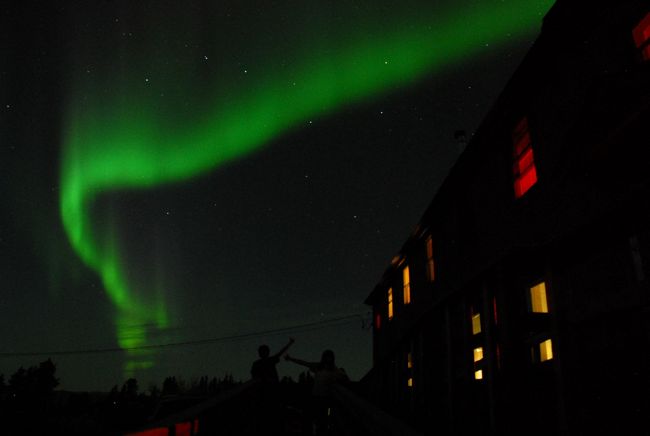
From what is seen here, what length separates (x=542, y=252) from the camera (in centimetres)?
321

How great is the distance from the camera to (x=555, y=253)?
3166 mm

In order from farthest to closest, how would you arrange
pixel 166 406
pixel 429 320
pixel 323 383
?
pixel 166 406 → pixel 323 383 → pixel 429 320

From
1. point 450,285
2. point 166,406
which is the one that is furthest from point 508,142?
point 166,406

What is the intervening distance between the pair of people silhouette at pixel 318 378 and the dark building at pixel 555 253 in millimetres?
1078

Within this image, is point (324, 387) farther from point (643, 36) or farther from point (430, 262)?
point (430, 262)

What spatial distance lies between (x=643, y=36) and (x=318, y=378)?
22.8ft

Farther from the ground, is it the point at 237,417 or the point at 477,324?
the point at 477,324

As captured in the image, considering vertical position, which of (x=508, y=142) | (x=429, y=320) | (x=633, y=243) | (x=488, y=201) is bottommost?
(x=429, y=320)

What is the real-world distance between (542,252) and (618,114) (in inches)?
156

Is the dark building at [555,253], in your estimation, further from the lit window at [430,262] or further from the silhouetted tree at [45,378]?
the silhouetted tree at [45,378]

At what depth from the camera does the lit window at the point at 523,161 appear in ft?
33.5

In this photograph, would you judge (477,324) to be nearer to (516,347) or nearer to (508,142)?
(508,142)

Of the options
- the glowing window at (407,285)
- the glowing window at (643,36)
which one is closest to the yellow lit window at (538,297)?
the glowing window at (643,36)

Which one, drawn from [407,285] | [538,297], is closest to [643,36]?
[538,297]
